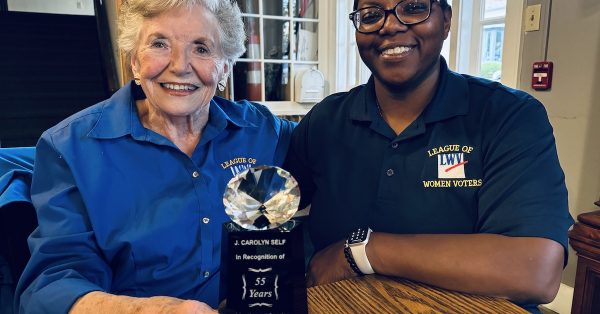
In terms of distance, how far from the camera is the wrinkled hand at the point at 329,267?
946 mm

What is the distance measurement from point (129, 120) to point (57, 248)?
13.9 inches

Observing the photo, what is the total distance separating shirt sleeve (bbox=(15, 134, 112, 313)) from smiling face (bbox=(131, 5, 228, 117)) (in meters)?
0.30

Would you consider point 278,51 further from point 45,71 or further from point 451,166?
point 451,166

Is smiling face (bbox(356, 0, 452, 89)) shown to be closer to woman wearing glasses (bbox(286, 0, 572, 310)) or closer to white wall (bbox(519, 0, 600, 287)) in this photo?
woman wearing glasses (bbox(286, 0, 572, 310))

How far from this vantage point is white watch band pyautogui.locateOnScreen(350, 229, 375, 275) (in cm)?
92

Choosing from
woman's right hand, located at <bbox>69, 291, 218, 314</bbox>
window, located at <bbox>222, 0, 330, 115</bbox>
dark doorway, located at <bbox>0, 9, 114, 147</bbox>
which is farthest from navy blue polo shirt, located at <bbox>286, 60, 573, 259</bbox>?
dark doorway, located at <bbox>0, 9, 114, 147</bbox>

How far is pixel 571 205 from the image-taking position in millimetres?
1953

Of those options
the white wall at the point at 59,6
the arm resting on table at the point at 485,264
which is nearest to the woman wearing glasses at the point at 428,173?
the arm resting on table at the point at 485,264

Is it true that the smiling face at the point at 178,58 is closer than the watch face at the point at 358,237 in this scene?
No

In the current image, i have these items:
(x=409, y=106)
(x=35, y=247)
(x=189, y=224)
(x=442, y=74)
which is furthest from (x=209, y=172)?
(x=442, y=74)

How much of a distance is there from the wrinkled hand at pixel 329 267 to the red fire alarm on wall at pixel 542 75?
1566 millimetres

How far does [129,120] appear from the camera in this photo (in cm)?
106

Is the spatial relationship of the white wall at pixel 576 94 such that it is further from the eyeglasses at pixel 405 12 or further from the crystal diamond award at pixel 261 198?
the crystal diamond award at pixel 261 198

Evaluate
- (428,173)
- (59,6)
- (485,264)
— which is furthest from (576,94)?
(59,6)
